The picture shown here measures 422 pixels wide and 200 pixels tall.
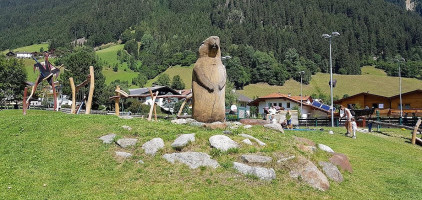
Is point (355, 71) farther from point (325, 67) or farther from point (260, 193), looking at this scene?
point (260, 193)

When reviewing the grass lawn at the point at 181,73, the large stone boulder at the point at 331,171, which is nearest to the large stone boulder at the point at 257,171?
the large stone boulder at the point at 331,171

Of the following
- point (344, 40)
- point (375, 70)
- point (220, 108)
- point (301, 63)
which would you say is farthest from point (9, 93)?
point (344, 40)

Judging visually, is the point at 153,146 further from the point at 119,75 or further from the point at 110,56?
the point at 110,56

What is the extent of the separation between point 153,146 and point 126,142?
3.51ft

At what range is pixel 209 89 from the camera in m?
16.9

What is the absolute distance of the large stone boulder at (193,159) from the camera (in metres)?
10.7

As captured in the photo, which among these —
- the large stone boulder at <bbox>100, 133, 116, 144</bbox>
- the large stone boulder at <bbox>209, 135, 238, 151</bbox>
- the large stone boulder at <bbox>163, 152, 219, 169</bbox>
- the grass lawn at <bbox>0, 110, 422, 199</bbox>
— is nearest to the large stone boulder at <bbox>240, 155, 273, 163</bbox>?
the grass lawn at <bbox>0, 110, 422, 199</bbox>

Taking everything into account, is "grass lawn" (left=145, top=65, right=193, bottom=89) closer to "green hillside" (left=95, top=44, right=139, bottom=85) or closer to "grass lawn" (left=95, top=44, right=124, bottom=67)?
"green hillside" (left=95, top=44, right=139, bottom=85)

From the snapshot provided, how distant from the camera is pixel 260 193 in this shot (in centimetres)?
939

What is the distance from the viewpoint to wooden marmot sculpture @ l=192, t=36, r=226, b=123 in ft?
55.8

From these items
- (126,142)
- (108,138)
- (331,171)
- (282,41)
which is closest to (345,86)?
(282,41)

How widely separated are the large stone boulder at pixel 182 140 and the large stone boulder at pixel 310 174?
3346 millimetres

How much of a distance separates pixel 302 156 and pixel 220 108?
6225 millimetres

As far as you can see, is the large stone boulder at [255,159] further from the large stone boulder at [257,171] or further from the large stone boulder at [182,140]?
the large stone boulder at [182,140]
